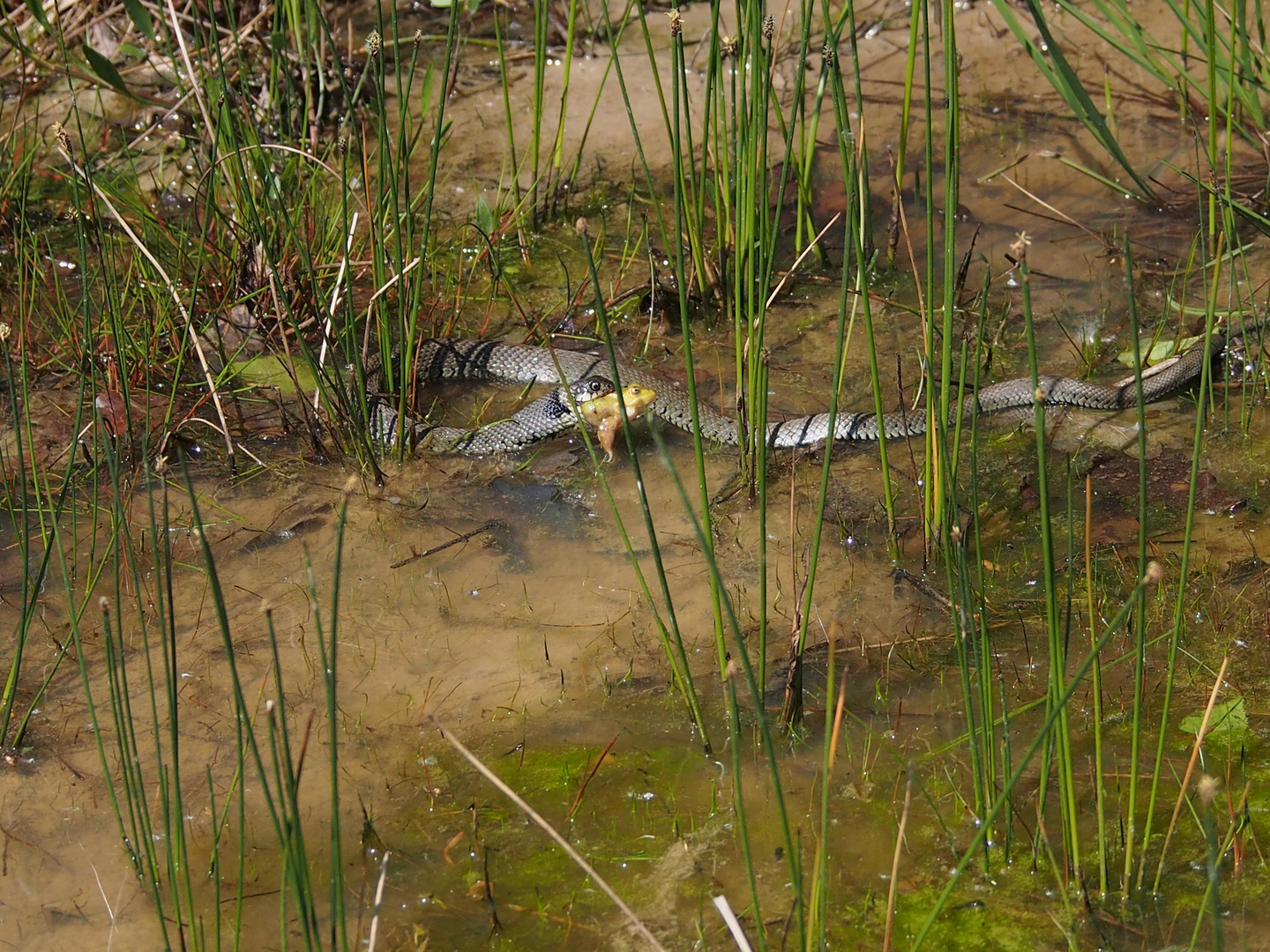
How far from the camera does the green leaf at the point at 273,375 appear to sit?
184 inches

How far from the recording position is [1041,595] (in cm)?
350

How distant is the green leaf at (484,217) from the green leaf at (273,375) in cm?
99

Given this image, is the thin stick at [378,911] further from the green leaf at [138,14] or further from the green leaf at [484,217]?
the green leaf at [138,14]

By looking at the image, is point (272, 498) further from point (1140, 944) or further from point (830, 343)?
point (1140, 944)

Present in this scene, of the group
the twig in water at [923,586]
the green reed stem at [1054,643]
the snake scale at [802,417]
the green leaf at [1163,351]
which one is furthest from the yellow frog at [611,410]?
the green reed stem at [1054,643]

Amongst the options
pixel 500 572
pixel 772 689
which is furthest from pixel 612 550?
pixel 772 689

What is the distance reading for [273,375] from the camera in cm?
470

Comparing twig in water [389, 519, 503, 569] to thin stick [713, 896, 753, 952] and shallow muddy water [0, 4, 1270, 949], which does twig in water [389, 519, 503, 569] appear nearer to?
shallow muddy water [0, 4, 1270, 949]

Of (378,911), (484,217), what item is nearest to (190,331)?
(484,217)

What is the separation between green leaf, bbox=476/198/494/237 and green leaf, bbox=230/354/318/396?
39.0 inches

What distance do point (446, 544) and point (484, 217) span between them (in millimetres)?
1812

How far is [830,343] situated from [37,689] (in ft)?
10.1

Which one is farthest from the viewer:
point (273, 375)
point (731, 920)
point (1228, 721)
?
point (273, 375)

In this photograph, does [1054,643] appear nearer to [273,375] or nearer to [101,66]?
[273,375]
